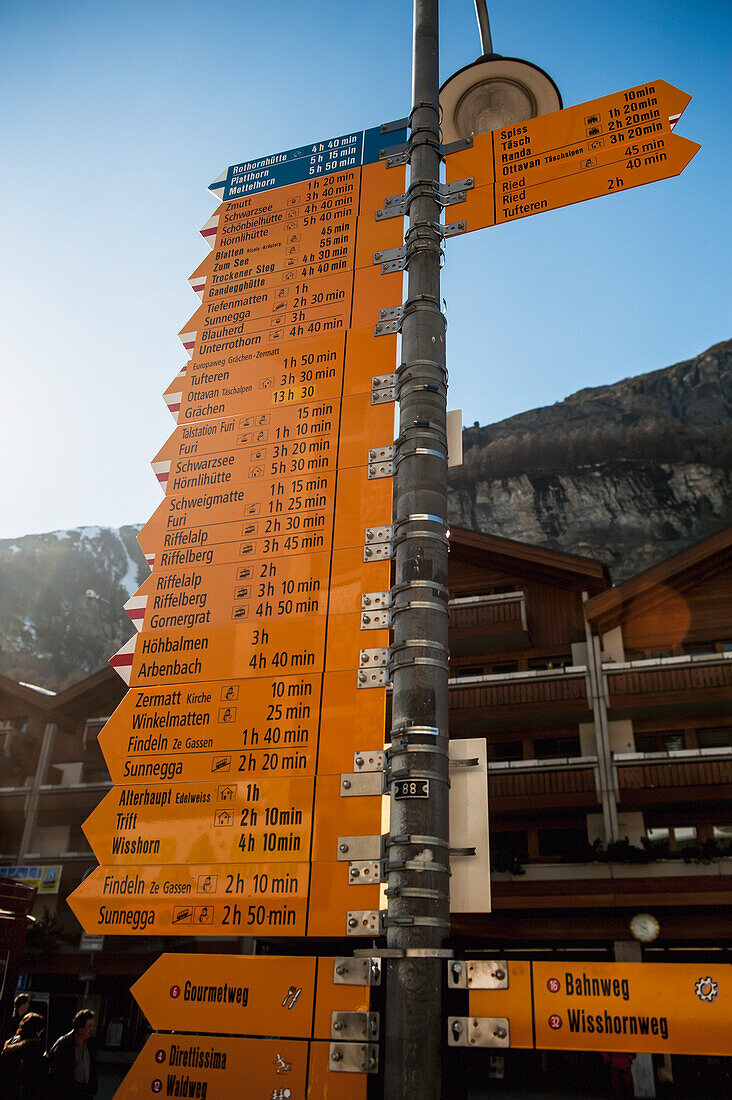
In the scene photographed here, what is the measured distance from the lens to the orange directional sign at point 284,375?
18.3ft

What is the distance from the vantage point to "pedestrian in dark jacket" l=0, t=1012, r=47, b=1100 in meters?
7.42

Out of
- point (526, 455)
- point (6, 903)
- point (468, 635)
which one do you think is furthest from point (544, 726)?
point (526, 455)

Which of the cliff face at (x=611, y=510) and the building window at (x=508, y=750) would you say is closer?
the building window at (x=508, y=750)

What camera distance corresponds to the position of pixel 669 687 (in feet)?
84.0

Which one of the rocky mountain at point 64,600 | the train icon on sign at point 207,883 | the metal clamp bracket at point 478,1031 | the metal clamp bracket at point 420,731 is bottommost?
the metal clamp bracket at point 478,1031

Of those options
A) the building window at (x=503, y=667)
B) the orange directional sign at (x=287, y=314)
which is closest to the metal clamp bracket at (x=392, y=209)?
the orange directional sign at (x=287, y=314)

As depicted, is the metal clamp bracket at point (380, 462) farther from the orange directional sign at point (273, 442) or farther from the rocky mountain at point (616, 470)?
the rocky mountain at point (616, 470)

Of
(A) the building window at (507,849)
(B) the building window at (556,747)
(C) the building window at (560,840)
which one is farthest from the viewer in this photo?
(B) the building window at (556,747)

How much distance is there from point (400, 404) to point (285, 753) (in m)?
2.14

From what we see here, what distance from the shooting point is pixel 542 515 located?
91.9m

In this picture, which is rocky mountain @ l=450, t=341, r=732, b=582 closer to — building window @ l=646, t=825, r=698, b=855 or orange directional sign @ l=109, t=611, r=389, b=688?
building window @ l=646, t=825, r=698, b=855

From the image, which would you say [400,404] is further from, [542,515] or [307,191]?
[542,515]

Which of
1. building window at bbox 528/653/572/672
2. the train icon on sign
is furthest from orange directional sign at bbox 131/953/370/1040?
building window at bbox 528/653/572/672

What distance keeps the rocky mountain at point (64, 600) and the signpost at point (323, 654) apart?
11732cm
